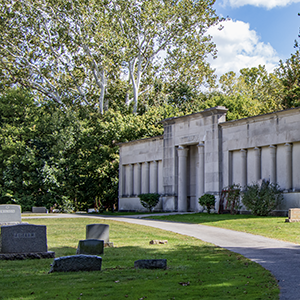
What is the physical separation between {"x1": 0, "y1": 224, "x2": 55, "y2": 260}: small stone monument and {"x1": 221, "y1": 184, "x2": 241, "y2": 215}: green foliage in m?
17.4

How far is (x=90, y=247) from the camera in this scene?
12203 mm

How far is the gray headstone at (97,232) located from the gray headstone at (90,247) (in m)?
1.95

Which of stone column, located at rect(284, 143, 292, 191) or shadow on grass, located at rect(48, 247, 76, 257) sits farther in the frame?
stone column, located at rect(284, 143, 292, 191)

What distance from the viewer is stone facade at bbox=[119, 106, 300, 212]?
2633 cm

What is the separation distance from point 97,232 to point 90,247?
2188mm

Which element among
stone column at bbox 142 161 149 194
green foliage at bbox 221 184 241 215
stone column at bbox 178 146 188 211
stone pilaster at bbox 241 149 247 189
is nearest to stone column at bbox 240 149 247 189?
stone pilaster at bbox 241 149 247 189

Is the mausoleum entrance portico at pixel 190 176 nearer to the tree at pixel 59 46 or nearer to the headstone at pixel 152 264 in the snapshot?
the tree at pixel 59 46

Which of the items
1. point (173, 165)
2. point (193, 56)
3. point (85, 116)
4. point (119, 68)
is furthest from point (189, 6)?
point (173, 165)

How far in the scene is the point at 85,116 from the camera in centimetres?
4891

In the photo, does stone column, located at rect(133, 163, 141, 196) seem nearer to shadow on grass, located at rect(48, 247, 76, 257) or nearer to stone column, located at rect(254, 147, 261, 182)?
stone column, located at rect(254, 147, 261, 182)

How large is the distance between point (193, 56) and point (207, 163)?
77.8ft

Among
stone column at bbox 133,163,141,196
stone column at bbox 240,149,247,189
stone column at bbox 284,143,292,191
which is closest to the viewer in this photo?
stone column at bbox 284,143,292,191

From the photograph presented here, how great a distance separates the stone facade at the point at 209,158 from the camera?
2633cm

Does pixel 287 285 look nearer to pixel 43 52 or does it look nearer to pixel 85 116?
pixel 85 116
